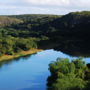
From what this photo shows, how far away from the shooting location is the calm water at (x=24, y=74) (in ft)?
123

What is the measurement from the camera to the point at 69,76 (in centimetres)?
3366

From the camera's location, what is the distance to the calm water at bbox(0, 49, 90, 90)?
3734cm

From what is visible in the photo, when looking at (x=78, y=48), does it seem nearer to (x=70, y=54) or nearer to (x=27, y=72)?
(x=70, y=54)

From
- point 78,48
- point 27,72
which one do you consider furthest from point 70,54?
point 27,72

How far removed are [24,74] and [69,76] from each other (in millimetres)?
12643

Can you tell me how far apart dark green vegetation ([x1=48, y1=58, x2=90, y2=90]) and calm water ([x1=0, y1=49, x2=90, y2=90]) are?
7.45 feet

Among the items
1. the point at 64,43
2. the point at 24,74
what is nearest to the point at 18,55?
the point at 24,74

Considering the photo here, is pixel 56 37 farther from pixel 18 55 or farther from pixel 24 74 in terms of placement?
pixel 24 74

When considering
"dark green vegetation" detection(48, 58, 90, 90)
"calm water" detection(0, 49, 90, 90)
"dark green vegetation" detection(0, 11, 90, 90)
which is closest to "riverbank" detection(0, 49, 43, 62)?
"dark green vegetation" detection(0, 11, 90, 90)

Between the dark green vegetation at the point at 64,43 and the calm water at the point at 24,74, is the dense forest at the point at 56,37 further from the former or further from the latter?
the calm water at the point at 24,74

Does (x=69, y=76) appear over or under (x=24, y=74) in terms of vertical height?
over

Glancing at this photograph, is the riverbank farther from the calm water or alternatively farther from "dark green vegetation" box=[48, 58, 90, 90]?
"dark green vegetation" box=[48, 58, 90, 90]

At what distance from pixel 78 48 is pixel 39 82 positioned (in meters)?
37.8

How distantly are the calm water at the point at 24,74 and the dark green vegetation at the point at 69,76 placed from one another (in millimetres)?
2270
